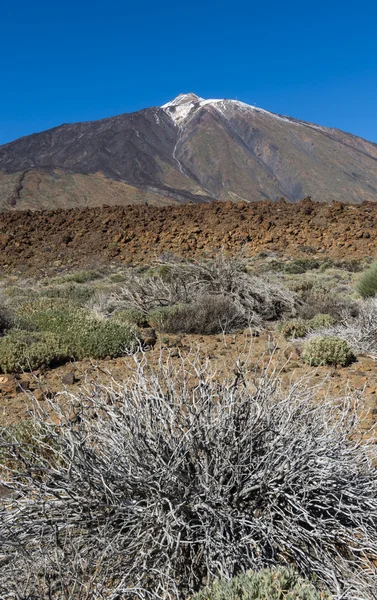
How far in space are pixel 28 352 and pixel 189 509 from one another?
128 inches

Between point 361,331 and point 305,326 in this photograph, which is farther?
point 305,326

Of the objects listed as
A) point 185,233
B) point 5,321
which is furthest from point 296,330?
point 185,233

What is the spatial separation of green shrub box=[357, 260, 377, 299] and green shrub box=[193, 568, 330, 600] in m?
6.62

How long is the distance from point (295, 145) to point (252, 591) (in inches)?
6075

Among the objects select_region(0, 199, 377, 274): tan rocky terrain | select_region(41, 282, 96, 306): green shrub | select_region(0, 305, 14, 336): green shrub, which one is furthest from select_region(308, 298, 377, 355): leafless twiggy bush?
select_region(0, 199, 377, 274): tan rocky terrain

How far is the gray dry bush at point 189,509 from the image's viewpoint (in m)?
1.80

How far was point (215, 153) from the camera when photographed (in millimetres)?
132625

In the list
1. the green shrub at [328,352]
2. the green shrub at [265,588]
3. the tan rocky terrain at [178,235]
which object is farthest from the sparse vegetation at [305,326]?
the tan rocky terrain at [178,235]

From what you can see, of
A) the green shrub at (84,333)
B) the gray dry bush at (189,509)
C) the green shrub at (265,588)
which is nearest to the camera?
the green shrub at (265,588)

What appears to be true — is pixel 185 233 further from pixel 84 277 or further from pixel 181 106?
pixel 181 106

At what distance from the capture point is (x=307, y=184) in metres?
124

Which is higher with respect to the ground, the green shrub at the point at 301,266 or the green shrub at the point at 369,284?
the green shrub at the point at 369,284

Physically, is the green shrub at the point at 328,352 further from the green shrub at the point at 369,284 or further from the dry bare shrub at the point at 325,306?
the green shrub at the point at 369,284

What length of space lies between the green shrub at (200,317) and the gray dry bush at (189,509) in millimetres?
3946
